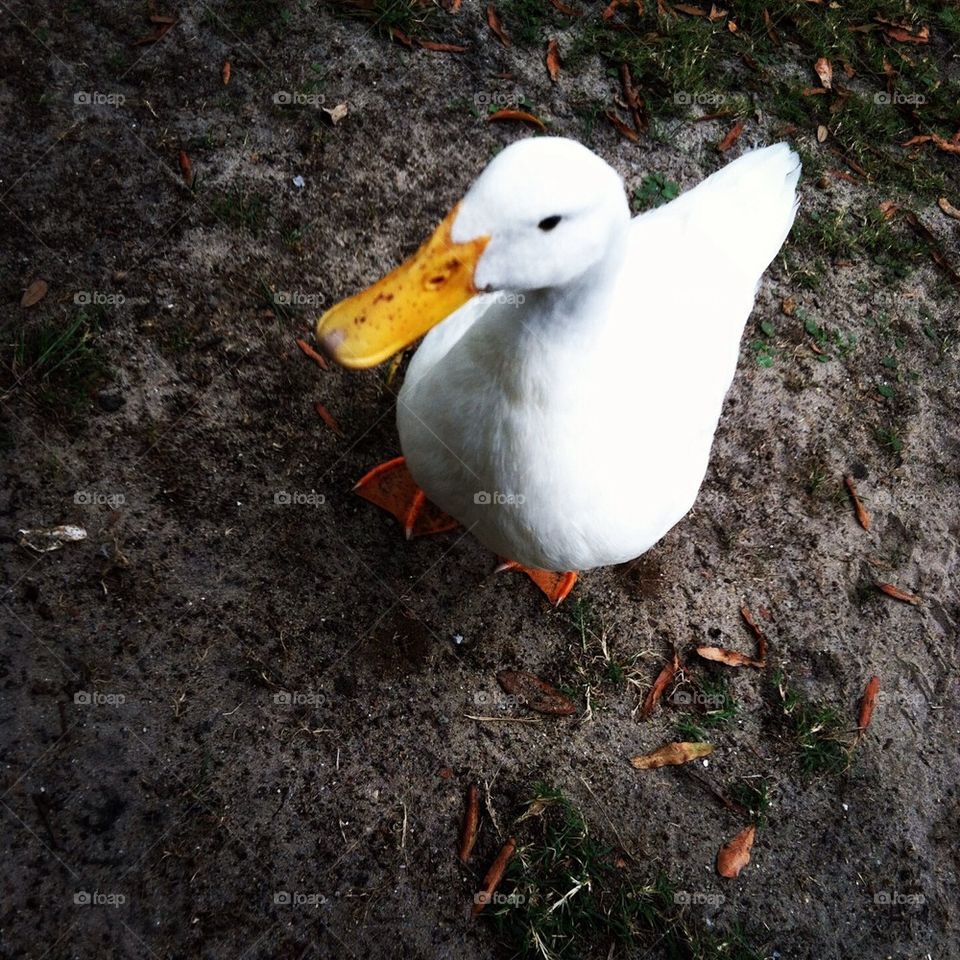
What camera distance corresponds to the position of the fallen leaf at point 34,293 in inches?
106

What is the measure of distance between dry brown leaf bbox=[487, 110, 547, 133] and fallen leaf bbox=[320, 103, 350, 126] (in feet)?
2.17

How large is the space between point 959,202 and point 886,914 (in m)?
3.54

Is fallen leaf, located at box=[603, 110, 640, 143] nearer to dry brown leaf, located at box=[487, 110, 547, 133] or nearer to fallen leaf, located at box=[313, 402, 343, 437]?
dry brown leaf, located at box=[487, 110, 547, 133]

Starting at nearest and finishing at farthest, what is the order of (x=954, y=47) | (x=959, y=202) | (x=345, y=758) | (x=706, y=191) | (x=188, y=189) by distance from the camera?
(x=345, y=758), (x=706, y=191), (x=188, y=189), (x=959, y=202), (x=954, y=47)

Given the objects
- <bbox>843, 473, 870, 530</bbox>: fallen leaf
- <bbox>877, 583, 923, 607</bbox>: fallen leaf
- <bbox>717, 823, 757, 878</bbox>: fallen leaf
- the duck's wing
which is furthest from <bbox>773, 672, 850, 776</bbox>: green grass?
the duck's wing

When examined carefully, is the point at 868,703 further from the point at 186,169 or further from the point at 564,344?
the point at 186,169

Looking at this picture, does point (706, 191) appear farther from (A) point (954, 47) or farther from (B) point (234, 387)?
(A) point (954, 47)

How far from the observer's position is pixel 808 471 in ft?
10.8

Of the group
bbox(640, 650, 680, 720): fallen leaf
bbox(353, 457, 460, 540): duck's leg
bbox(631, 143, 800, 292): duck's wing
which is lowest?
bbox(640, 650, 680, 720): fallen leaf

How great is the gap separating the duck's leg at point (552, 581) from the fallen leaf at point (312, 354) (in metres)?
1.05

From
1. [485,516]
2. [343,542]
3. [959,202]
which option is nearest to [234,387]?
[343,542]

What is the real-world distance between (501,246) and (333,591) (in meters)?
1.55

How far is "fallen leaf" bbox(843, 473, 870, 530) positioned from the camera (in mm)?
3240

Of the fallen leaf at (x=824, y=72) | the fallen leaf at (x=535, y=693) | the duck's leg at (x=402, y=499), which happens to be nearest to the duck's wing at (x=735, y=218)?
the duck's leg at (x=402, y=499)
